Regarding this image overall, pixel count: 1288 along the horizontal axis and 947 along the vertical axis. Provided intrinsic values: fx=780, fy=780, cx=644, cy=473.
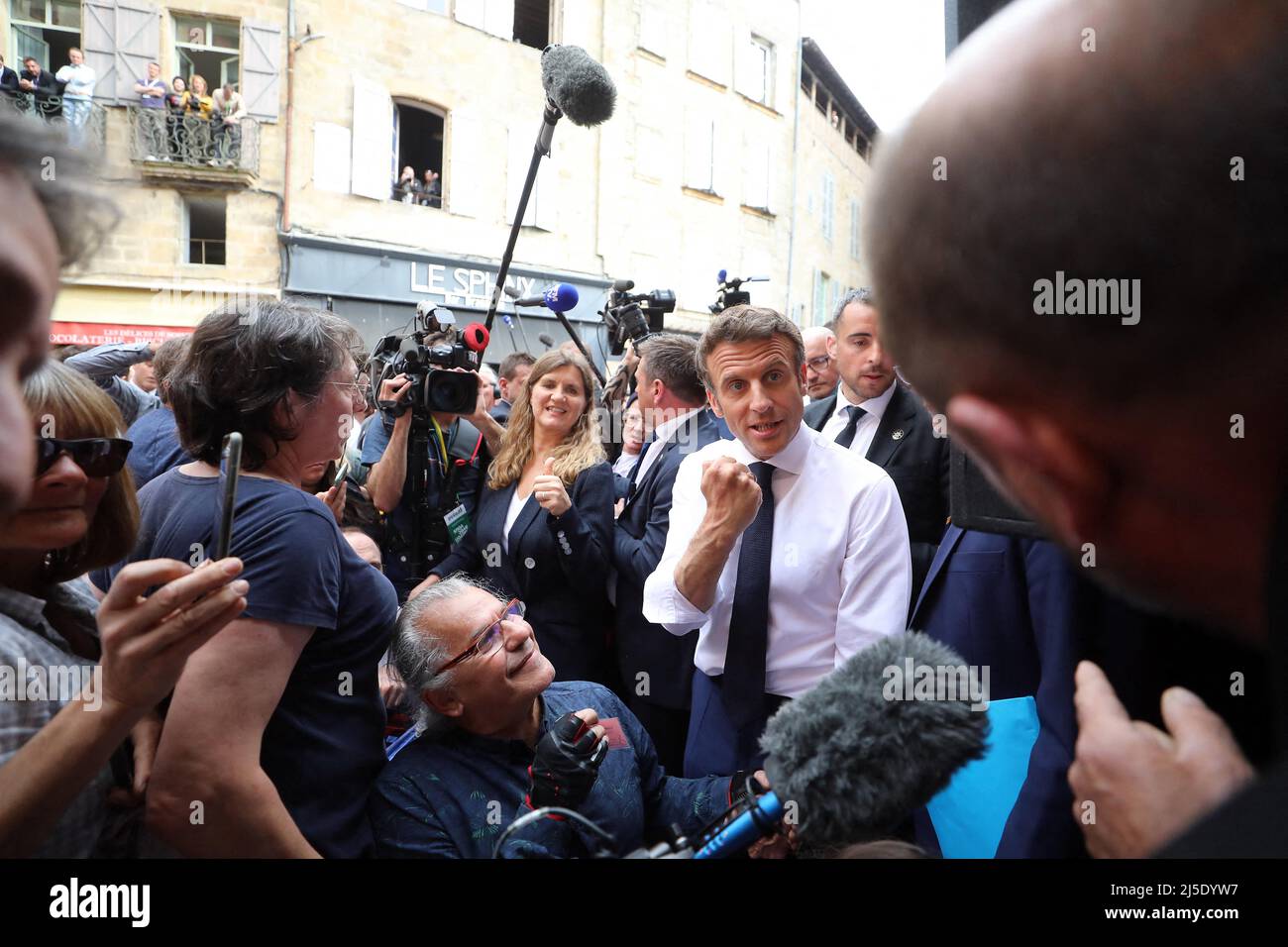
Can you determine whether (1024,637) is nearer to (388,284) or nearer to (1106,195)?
(1106,195)

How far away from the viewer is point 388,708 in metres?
1.70

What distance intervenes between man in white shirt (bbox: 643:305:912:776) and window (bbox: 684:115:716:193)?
791 millimetres

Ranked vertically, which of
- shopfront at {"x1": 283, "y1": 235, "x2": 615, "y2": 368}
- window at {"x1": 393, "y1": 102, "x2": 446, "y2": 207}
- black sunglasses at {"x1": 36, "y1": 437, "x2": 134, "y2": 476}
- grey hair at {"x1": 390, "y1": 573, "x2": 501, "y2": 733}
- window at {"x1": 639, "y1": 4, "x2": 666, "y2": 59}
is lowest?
grey hair at {"x1": 390, "y1": 573, "x2": 501, "y2": 733}

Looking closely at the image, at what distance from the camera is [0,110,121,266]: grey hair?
Answer: 49 centimetres

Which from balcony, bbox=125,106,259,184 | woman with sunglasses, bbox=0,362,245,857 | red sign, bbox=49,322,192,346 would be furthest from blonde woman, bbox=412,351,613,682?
balcony, bbox=125,106,259,184

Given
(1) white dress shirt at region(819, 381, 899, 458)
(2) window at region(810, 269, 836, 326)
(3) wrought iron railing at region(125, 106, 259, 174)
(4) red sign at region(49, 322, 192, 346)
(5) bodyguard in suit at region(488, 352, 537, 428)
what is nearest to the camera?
(1) white dress shirt at region(819, 381, 899, 458)

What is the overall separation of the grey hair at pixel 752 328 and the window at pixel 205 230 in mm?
7791

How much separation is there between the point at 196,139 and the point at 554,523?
7.54m

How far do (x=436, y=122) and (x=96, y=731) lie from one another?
16.5 ft

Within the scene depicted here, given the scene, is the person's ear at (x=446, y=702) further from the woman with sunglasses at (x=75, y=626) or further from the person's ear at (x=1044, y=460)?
the person's ear at (x=1044, y=460)

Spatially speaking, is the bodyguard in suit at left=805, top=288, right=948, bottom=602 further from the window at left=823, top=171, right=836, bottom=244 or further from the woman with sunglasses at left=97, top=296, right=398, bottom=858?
the woman with sunglasses at left=97, top=296, right=398, bottom=858

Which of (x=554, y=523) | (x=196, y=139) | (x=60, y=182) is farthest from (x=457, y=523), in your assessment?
(x=196, y=139)
